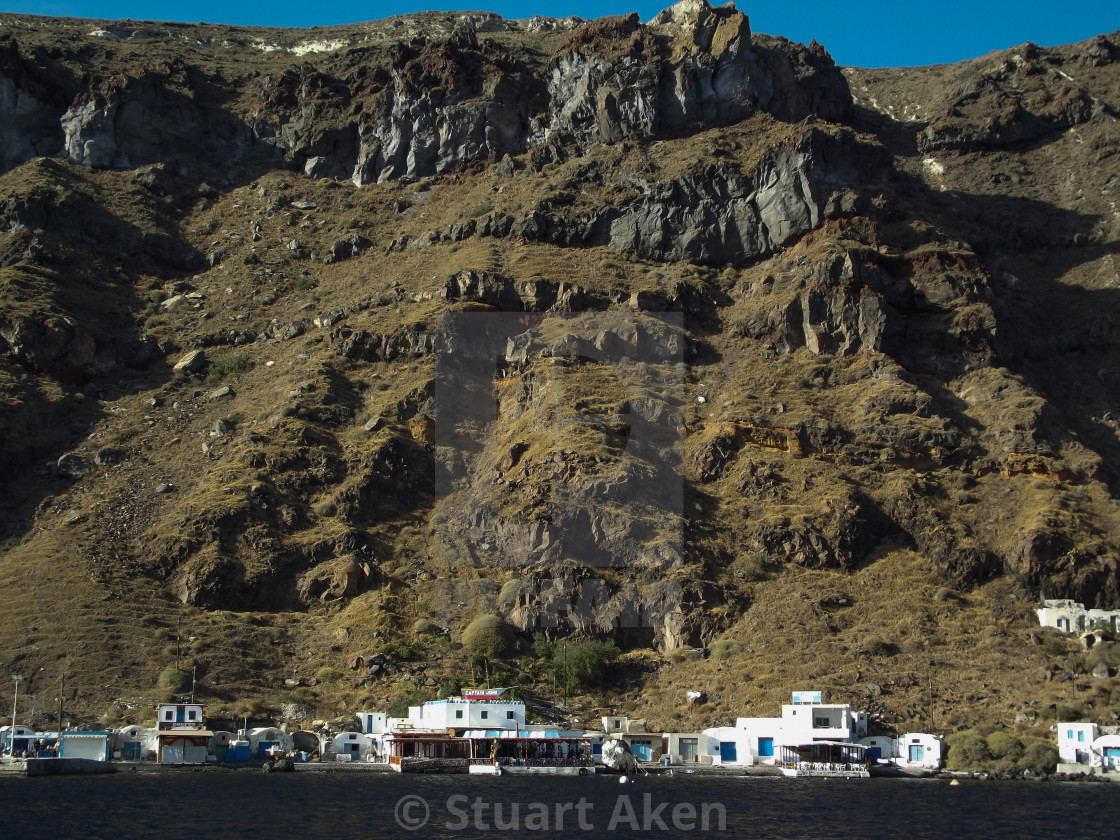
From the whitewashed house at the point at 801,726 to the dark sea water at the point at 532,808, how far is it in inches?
128

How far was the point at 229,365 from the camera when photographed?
119 meters

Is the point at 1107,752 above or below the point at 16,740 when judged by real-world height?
below

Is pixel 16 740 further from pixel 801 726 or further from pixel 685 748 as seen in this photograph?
pixel 801 726

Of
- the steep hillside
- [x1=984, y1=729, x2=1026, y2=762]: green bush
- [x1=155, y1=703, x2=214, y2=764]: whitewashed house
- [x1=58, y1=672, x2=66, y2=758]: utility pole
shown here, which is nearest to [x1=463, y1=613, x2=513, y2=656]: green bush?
the steep hillside

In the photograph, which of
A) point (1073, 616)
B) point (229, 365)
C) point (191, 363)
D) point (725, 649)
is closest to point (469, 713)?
point (725, 649)

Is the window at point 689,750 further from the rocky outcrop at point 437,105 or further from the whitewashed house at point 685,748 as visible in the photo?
the rocky outcrop at point 437,105

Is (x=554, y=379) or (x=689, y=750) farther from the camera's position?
(x=554, y=379)

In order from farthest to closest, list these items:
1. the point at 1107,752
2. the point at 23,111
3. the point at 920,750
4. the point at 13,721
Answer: the point at 23,111 → the point at 13,721 → the point at 920,750 → the point at 1107,752

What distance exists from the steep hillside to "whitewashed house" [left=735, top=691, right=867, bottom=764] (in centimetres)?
187

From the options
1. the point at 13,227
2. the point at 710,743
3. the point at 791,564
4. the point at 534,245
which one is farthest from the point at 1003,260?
the point at 13,227

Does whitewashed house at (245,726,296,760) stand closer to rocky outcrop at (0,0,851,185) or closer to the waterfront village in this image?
the waterfront village

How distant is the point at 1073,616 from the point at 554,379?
43.4 meters

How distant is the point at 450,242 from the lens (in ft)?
433

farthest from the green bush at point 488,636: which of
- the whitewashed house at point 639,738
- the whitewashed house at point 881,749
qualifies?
the whitewashed house at point 881,749
